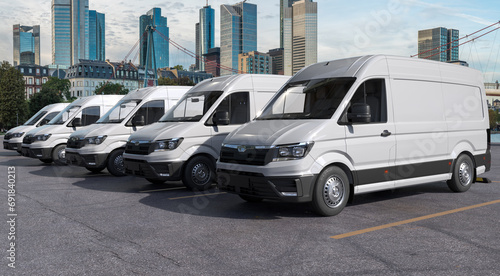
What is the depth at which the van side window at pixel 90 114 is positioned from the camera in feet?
48.5

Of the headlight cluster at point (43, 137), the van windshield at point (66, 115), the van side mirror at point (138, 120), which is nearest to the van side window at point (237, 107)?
the van side mirror at point (138, 120)

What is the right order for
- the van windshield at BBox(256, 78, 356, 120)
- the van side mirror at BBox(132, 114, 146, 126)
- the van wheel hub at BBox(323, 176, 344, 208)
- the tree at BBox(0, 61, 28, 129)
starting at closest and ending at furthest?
the van wheel hub at BBox(323, 176, 344, 208)
the van windshield at BBox(256, 78, 356, 120)
the van side mirror at BBox(132, 114, 146, 126)
the tree at BBox(0, 61, 28, 129)

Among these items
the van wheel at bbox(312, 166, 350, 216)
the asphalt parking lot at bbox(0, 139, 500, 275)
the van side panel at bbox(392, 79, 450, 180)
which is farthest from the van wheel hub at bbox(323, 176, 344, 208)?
the van side panel at bbox(392, 79, 450, 180)

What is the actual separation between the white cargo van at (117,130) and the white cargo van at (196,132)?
6.33 ft

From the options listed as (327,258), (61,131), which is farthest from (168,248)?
(61,131)

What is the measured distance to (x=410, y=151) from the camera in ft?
24.6

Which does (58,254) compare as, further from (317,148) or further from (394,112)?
(394,112)

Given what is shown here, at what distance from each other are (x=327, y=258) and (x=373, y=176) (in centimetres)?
272

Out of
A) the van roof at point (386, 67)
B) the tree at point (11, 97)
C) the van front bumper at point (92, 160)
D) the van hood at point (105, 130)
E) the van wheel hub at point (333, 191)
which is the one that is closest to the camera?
the van wheel hub at point (333, 191)

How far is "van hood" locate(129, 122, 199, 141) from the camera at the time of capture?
29.4ft

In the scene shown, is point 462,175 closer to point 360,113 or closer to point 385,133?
point 385,133

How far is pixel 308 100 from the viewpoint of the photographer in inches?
283

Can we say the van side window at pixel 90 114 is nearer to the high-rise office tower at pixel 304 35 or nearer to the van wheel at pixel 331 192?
the van wheel at pixel 331 192

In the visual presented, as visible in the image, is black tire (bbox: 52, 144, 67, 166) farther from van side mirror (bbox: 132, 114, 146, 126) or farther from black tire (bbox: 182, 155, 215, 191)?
black tire (bbox: 182, 155, 215, 191)
